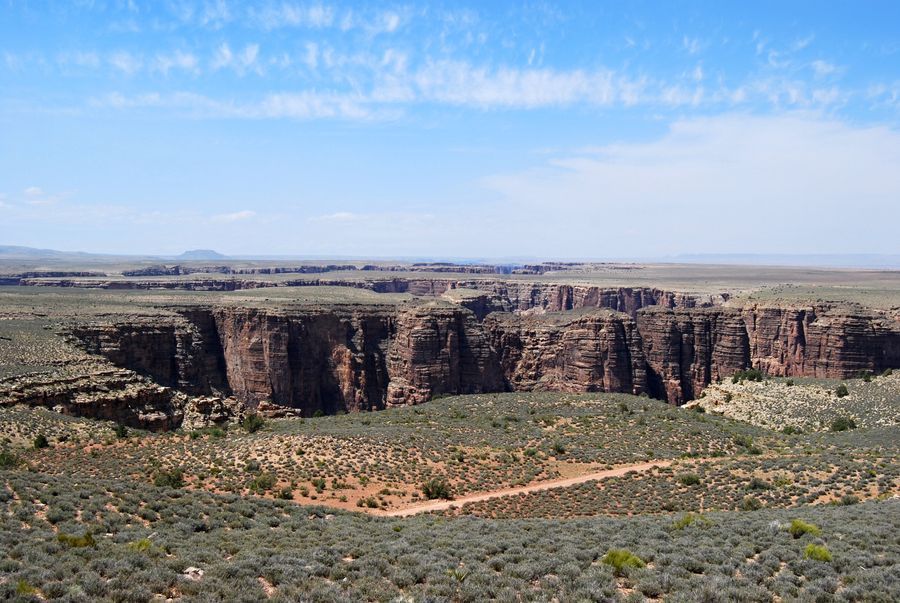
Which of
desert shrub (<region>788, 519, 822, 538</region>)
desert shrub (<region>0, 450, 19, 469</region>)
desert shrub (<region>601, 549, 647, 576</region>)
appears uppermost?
desert shrub (<region>601, 549, 647, 576</region>)

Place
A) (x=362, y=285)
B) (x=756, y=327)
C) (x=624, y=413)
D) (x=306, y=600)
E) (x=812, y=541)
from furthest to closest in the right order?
(x=362, y=285) → (x=756, y=327) → (x=624, y=413) → (x=812, y=541) → (x=306, y=600)

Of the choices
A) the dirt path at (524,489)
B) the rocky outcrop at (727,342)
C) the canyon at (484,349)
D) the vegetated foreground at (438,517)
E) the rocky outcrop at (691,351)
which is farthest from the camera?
the rocky outcrop at (691,351)

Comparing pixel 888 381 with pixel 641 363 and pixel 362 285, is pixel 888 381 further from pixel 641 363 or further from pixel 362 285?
pixel 362 285

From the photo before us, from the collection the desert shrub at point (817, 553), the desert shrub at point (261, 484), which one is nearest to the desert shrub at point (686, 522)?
the desert shrub at point (817, 553)

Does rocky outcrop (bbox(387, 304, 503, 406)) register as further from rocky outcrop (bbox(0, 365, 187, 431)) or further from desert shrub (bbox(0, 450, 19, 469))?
desert shrub (bbox(0, 450, 19, 469))

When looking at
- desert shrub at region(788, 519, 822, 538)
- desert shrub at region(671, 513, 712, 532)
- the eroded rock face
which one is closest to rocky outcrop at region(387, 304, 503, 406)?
the eroded rock face

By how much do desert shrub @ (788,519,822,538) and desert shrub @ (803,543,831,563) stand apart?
1.73 metres

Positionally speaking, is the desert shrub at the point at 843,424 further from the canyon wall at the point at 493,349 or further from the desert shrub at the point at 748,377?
the canyon wall at the point at 493,349

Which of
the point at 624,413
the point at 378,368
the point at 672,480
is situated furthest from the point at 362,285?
the point at 672,480

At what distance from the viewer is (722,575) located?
1430cm

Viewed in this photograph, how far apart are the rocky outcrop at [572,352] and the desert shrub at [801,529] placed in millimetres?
53282

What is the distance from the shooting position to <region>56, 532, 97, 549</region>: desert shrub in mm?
13961

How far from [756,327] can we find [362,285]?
3606 inches

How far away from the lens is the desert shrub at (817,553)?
49.5 ft
